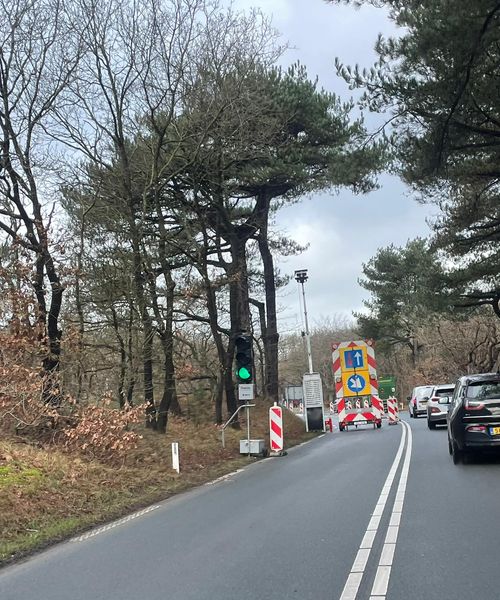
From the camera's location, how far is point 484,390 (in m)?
13.1

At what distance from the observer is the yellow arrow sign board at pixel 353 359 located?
88.0ft

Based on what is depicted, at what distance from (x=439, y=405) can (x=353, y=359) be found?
12.8 feet

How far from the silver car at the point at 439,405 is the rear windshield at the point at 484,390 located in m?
11.7

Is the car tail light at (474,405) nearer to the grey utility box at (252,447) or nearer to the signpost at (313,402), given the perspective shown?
the grey utility box at (252,447)

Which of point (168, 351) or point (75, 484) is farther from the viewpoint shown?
point (168, 351)

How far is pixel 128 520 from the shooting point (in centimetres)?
979

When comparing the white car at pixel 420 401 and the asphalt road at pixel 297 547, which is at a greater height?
the white car at pixel 420 401

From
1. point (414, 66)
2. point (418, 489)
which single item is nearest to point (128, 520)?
point (418, 489)

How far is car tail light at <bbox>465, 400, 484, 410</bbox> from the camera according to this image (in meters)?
12.8

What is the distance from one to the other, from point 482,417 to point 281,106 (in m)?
13.8

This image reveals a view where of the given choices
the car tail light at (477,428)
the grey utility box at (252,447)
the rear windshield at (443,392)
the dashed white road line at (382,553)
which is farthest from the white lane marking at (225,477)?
the rear windshield at (443,392)

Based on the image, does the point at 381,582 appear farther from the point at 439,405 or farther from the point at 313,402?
the point at 313,402

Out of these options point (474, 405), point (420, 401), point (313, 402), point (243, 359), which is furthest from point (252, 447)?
point (420, 401)

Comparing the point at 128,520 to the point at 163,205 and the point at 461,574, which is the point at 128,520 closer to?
the point at 461,574
